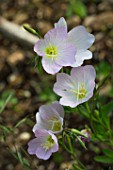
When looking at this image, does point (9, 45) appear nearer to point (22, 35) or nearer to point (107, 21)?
point (22, 35)

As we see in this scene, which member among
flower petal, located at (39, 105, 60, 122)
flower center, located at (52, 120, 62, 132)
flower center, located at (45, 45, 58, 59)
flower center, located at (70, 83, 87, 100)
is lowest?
flower center, located at (52, 120, 62, 132)

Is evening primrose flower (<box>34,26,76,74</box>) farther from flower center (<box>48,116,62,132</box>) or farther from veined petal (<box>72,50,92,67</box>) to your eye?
flower center (<box>48,116,62,132</box>)

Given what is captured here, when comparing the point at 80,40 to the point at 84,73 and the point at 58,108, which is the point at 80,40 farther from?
the point at 58,108

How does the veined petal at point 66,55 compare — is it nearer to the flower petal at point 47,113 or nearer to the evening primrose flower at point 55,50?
the evening primrose flower at point 55,50

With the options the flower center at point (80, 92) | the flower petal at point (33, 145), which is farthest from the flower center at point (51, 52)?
the flower petal at point (33, 145)

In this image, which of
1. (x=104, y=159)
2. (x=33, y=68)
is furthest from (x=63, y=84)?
(x=33, y=68)

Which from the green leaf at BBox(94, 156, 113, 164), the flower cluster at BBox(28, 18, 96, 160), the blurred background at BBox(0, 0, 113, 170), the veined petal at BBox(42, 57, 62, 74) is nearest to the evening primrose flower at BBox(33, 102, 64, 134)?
the flower cluster at BBox(28, 18, 96, 160)
